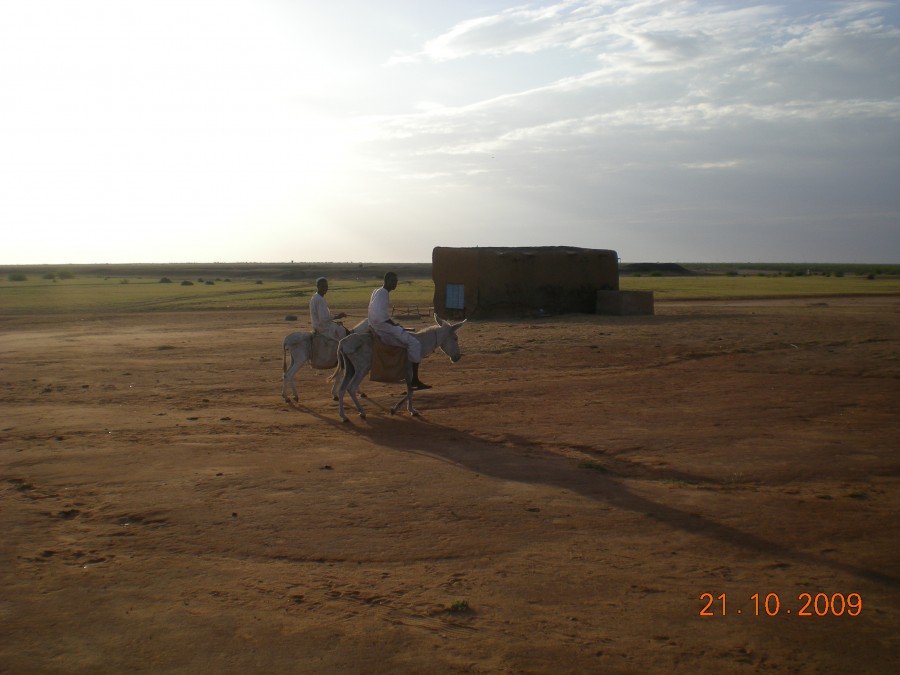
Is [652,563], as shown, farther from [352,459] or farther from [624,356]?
[624,356]

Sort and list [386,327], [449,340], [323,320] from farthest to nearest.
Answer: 1. [323,320]
2. [449,340]
3. [386,327]

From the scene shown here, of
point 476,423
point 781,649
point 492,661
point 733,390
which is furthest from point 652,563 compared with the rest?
point 733,390

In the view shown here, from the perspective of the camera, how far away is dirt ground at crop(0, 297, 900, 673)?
498 centimetres

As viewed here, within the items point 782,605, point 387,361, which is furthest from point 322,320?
point 782,605

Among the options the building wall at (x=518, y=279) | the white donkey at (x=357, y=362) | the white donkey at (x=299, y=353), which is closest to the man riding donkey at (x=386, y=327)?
the white donkey at (x=357, y=362)

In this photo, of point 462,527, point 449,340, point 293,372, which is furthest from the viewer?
point 293,372

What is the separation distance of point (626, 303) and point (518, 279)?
373 cm

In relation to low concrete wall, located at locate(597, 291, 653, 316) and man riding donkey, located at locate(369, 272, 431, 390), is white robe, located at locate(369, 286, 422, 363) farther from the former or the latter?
low concrete wall, located at locate(597, 291, 653, 316)

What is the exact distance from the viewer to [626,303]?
27.0 m

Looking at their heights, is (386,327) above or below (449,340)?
above

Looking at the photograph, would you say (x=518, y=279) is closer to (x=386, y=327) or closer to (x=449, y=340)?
(x=449, y=340)

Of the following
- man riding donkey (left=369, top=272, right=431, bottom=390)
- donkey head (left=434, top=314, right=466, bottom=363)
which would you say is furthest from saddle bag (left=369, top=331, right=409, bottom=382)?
donkey head (left=434, top=314, right=466, bottom=363)

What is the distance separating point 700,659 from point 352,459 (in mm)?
5543

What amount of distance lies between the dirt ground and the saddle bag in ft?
2.25
